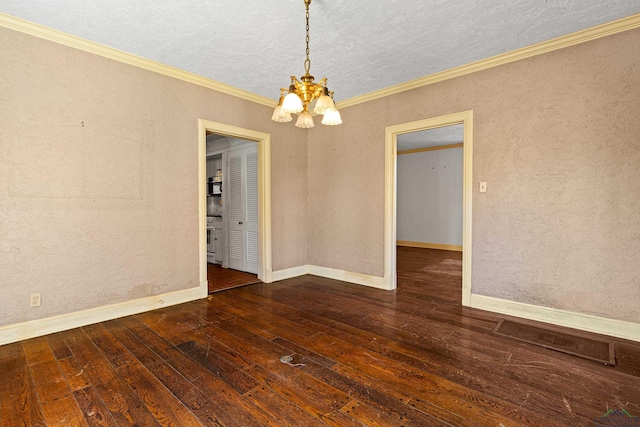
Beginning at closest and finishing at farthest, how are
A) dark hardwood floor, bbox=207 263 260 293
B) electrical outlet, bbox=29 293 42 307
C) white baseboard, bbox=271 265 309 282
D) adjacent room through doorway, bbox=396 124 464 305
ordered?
electrical outlet, bbox=29 293 42 307, dark hardwood floor, bbox=207 263 260 293, white baseboard, bbox=271 265 309 282, adjacent room through doorway, bbox=396 124 464 305

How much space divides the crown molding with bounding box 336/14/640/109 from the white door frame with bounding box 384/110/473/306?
466 millimetres

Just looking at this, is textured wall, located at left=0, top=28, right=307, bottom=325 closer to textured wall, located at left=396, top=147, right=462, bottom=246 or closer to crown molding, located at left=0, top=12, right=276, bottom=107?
crown molding, located at left=0, top=12, right=276, bottom=107

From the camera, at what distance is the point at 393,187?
14.3 ft

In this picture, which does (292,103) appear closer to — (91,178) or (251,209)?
(91,178)

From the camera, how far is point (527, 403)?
186 centimetres

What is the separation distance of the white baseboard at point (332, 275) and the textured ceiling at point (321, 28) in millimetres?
2807

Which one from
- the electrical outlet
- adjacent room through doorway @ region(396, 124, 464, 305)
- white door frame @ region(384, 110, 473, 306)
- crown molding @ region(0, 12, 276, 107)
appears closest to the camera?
crown molding @ region(0, 12, 276, 107)

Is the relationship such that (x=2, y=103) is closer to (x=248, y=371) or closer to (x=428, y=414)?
(x=248, y=371)

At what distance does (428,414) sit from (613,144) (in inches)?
113

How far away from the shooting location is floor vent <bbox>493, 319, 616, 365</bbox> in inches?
96.9

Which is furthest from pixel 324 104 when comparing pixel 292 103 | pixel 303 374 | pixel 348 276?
pixel 348 276

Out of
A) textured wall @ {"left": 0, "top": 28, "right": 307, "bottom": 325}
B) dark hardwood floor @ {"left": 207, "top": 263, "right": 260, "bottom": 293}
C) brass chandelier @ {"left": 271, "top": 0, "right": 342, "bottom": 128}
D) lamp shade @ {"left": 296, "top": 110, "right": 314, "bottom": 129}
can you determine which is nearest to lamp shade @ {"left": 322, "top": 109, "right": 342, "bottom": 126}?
brass chandelier @ {"left": 271, "top": 0, "right": 342, "bottom": 128}

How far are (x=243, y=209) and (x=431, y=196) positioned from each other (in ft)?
17.9

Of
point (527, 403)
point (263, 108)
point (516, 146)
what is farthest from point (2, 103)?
point (516, 146)
